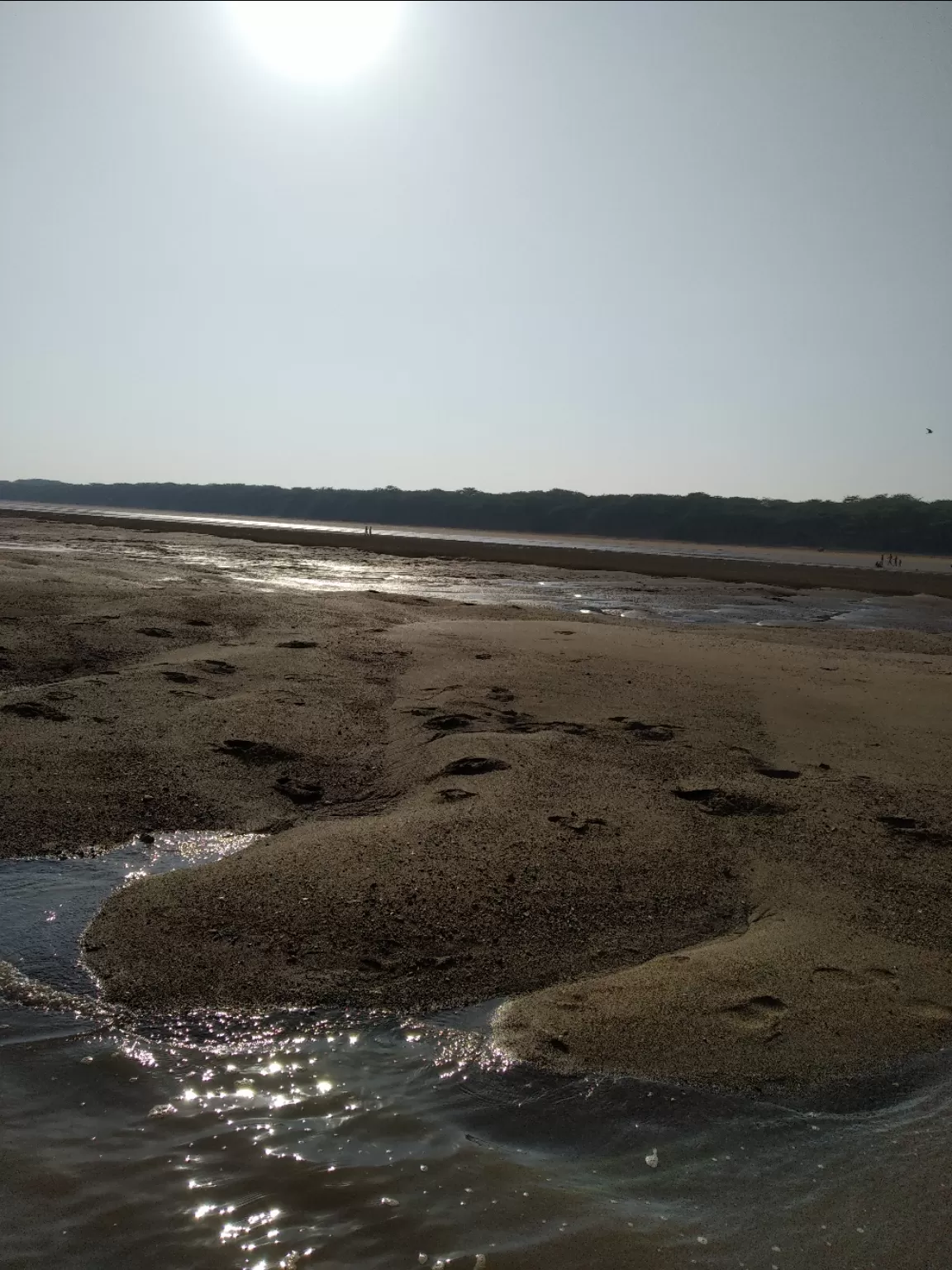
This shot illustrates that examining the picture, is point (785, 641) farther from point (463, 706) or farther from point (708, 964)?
point (708, 964)

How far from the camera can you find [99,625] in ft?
24.4

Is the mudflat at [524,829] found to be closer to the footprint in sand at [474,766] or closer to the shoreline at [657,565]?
the footprint in sand at [474,766]

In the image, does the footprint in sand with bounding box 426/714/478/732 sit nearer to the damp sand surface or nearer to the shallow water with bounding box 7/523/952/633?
the damp sand surface

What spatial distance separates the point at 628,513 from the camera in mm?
78188

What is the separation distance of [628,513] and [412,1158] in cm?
7798

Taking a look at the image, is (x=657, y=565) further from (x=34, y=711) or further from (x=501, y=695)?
(x=34, y=711)

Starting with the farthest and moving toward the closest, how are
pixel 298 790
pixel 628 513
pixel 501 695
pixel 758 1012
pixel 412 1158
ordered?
1. pixel 628 513
2. pixel 501 695
3. pixel 298 790
4. pixel 758 1012
5. pixel 412 1158

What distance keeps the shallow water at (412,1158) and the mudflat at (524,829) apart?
0.17m

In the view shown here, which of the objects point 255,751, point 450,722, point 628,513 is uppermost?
point 628,513

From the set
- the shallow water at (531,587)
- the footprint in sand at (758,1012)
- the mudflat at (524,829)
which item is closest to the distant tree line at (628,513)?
the shallow water at (531,587)

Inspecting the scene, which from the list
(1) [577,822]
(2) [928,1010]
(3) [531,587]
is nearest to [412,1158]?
(2) [928,1010]

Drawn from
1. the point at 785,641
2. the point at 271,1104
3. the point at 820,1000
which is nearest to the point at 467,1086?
the point at 271,1104

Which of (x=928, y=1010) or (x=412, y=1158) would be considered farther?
(x=928, y=1010)

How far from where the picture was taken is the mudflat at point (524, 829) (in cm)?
288
